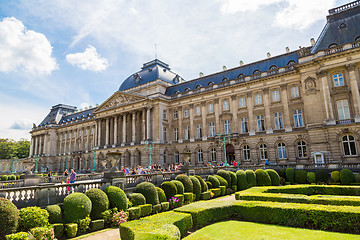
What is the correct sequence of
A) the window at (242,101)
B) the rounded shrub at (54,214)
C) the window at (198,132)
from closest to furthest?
the rounded shrub at (54,214) → the window at (242,101) → the window at (198,132)

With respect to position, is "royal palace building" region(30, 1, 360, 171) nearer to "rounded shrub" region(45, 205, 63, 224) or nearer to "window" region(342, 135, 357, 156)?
"window" region(342, 135, 357, 156)

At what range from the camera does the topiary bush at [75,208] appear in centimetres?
1156

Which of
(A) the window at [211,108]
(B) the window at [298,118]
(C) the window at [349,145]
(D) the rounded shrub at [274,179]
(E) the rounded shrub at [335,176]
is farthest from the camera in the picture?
(A) the window at [211,108]

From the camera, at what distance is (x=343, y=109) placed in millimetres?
31406

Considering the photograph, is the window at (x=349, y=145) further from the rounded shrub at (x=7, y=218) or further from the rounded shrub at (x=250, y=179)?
the rounded shrub at (x=7, y=218)

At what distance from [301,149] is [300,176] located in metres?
10.5

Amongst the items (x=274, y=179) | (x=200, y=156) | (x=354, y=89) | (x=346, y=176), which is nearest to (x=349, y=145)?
(x=354, y=89)

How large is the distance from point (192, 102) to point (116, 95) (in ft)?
62.0

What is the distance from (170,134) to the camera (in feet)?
164

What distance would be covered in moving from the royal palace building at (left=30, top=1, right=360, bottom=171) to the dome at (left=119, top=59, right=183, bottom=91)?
0.30 m

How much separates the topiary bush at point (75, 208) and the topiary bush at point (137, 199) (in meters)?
3.18

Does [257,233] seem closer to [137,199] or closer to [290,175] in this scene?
[137,199]

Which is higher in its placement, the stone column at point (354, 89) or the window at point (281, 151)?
the stone column at point (354, 89)

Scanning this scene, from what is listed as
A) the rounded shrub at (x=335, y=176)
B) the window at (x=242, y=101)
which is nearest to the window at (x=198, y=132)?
the window at (x=242, y=101)
